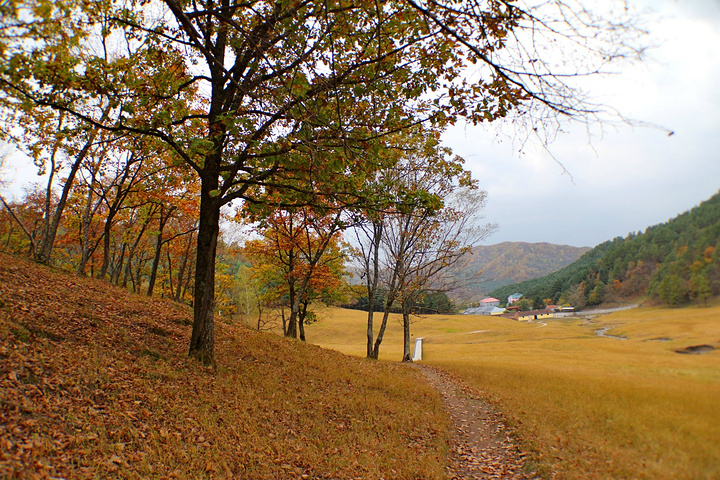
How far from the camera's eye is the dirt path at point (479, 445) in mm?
6336

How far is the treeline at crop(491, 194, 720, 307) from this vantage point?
2467mm

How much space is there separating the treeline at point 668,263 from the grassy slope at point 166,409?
15.0 feet

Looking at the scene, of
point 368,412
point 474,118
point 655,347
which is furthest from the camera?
point 368,412

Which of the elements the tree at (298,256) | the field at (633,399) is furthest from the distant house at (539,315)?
the tree at (298,256)

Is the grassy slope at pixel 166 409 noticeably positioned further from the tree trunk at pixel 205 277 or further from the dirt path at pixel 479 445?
the tree trunk at pixel 205 277

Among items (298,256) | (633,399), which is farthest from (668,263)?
(298,256)

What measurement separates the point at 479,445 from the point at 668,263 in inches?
261

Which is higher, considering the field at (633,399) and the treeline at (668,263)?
the treeline at (668,263)

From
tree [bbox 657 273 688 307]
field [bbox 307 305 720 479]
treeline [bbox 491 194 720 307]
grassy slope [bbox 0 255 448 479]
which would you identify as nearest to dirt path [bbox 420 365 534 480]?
grassy slope [bbox 0 255 448 479]

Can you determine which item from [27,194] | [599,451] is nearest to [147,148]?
[599,451]

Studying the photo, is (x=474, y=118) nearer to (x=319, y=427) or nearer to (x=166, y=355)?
(x=319, y=427)

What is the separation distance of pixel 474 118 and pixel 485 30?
5.16ft

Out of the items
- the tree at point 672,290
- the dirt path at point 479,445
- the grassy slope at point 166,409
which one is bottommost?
the dirt path at point 479,445

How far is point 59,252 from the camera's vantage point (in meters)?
32.4
